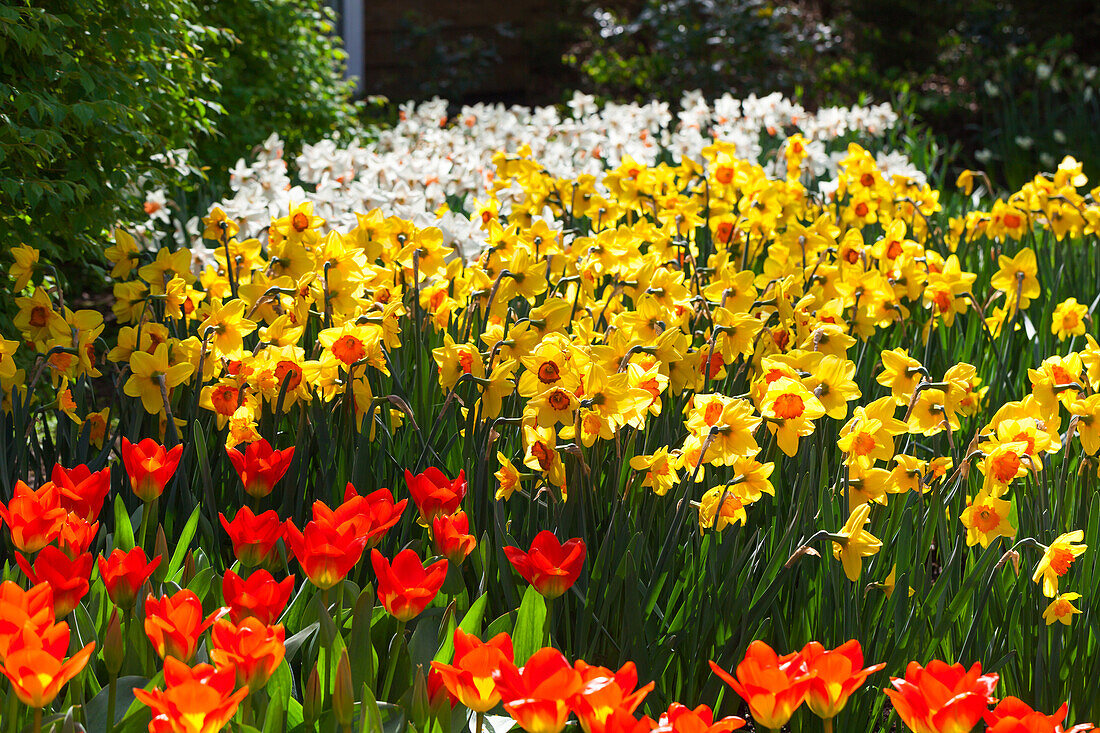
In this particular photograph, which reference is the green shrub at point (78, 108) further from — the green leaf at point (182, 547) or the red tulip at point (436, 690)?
the red tulip at point (436, 690)

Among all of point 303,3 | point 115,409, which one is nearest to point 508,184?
point 115,409

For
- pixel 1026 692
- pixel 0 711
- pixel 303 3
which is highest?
pixel 303 3

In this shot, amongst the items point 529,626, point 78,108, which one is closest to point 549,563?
point 529,626

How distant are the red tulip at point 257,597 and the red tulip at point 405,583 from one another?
0.34 ft

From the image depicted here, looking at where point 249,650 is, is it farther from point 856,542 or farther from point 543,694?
point 856,542

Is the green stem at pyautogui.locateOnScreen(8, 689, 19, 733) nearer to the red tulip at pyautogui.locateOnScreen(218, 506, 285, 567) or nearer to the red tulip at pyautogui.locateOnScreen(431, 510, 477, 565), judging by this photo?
the red tulip at pyautogui.locateOnScreen(218, 506, 285, 567)

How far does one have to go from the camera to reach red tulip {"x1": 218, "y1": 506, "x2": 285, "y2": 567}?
1.32 metres

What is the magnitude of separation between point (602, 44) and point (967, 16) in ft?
11.1

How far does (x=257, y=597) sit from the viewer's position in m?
1.12

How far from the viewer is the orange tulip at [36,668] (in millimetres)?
922

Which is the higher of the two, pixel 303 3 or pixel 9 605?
pixel 303 3

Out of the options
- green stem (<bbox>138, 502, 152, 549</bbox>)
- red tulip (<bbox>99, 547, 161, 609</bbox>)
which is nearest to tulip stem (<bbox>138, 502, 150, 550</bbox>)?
green stem (<bbox>138, 502, 152, 549</bbox>)

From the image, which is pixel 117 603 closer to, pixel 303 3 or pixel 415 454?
pixel 415 454

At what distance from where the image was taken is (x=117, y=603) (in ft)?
3.89
